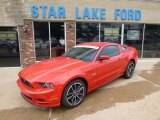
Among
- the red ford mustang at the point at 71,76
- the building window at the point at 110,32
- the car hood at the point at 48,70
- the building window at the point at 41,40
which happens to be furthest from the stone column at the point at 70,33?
the car hood at the point at 48,70

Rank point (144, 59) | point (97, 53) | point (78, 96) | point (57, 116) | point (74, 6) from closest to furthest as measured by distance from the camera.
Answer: point (57, 116), point (78, 96), point (97, 53), point (74, 6), point (144, 59)

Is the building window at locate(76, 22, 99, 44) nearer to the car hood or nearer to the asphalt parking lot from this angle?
the asphalt parking lot

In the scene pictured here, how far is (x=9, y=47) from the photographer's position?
8398mm

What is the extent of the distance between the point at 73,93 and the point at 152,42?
8.33m

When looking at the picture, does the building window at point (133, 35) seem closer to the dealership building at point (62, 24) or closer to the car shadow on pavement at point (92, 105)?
the dealership building at point (62, 24)

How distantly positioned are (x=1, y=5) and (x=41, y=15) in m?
1.95

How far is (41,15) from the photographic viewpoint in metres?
8.05

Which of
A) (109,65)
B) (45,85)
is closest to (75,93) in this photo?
(45,85)

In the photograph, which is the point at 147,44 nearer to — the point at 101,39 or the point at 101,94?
the point at 101,39

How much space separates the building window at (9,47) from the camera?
8.10 meters

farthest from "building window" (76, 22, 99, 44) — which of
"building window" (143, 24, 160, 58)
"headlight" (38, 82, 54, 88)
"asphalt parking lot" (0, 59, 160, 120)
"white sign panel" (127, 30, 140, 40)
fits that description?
"headlight" (38, 82, 54, 88)

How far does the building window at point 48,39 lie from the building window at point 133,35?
155 inches

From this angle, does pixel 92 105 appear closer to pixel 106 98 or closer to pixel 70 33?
pixel 106 98

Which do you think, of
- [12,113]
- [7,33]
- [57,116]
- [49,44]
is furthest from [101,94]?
[7,33]
